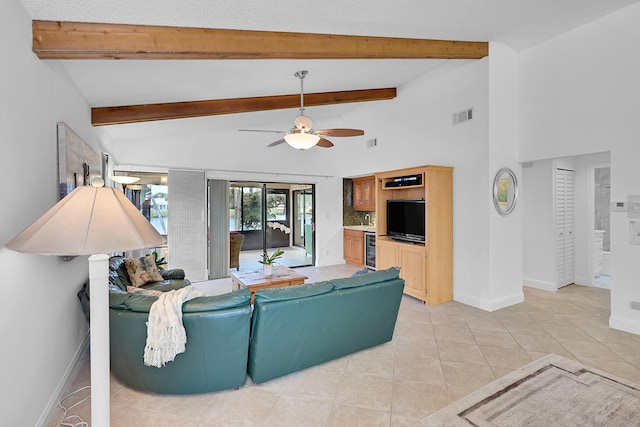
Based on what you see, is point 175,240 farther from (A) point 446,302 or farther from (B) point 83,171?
(A) point 446,302

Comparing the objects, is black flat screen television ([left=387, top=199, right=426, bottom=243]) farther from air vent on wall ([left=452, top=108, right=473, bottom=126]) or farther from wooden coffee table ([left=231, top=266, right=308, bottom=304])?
wooden coffee table ([left=231, top=266, right=308, bottom=304])

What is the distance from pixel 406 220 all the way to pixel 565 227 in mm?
2720

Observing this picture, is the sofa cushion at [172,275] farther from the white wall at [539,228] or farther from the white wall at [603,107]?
the white wall at [539,228]

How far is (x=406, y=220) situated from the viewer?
505 cm

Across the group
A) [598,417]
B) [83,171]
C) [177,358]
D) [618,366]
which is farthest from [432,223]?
[83,171]

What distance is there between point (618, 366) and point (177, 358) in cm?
376

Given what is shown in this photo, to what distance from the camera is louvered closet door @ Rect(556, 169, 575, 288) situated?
16.6 feet

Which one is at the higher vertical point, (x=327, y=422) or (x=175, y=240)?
(x=175, y=240)

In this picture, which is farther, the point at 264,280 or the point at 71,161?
the point at 264,280

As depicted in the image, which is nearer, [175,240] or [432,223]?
[432,223]

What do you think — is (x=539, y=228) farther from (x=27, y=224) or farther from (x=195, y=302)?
(x=27, y=224)

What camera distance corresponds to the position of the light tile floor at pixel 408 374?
215 cm

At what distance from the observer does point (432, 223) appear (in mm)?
4441

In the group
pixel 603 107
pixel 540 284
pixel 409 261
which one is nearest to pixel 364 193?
pixel 409 261
